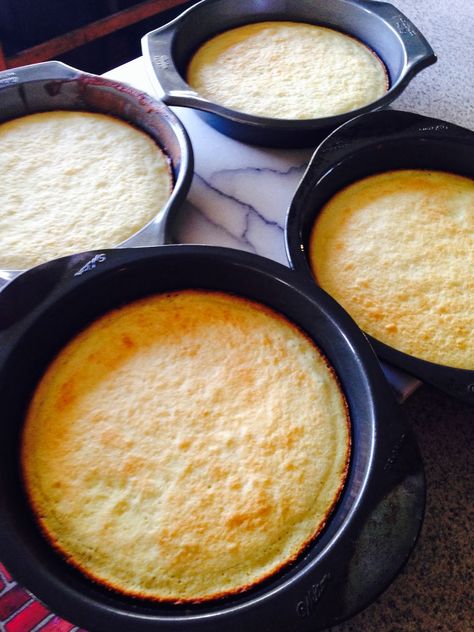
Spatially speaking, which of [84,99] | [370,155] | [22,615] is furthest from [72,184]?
[22,615]

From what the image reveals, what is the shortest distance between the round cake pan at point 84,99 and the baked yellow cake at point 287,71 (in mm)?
210

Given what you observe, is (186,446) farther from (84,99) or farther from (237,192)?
(84,99)

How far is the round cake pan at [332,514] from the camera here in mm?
604

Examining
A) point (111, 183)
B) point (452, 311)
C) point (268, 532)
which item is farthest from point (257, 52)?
point (268, 532)

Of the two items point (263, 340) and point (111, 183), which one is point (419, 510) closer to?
point (263, 340)

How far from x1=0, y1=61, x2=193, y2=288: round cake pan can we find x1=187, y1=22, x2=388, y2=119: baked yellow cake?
210 millimetres

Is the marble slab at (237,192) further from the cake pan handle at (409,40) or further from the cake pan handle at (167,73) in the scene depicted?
the cake pan handle at (409,40)

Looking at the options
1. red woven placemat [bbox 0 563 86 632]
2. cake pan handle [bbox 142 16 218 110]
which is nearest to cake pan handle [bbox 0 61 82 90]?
cake pan handle [bbox 142 16 218 110]

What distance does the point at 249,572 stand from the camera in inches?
28.1

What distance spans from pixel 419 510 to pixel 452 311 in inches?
18.5

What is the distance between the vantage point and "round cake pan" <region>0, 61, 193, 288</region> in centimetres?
119

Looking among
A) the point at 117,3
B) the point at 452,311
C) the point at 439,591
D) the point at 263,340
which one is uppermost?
Result: the point at 117,3

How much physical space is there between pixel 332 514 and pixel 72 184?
A: 861mm

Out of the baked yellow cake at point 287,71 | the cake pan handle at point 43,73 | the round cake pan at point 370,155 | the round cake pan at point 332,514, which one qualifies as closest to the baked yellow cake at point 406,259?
the round cake pan at point 370,155
